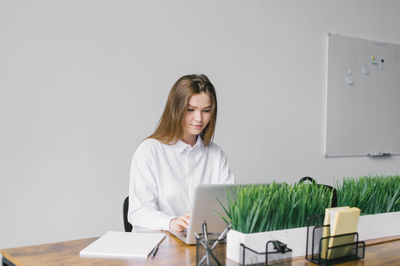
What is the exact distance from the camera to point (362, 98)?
14.6ft

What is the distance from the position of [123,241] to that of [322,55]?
3.45m

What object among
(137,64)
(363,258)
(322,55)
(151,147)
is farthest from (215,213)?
(322,55)

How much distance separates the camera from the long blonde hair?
2062 millimetres

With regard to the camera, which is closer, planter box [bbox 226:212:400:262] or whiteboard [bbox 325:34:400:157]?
planter box [bbox 226:212:400:262]

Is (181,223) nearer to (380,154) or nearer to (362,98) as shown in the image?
(362,98)

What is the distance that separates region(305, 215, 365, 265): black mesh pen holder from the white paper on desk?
536 millimetres

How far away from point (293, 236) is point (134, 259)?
515 mm

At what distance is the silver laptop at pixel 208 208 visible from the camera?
135 centimetres

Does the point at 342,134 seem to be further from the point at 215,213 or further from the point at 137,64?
the point at 215,213

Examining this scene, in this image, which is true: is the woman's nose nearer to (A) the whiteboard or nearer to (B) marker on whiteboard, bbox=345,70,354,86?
(A) the whiteboard

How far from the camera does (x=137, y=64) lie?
3111mm

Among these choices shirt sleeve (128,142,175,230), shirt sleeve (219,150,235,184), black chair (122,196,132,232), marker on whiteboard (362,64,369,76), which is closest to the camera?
shirt sleeve (128,142,175,230)

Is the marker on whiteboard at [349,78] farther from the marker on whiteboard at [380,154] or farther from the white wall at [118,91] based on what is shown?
the marker on whiteboard at [380,154]

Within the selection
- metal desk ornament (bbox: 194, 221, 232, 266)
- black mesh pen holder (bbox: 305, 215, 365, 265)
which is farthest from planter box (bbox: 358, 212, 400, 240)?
metal desk ornament (bbox: 194, 221, 232, 266)
